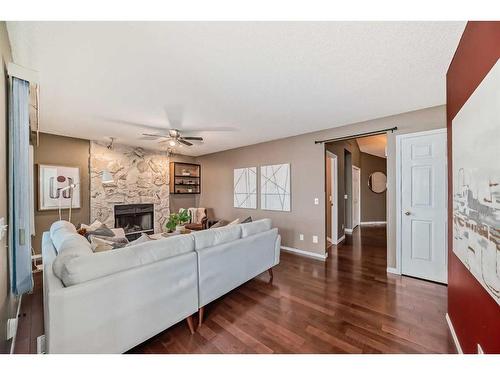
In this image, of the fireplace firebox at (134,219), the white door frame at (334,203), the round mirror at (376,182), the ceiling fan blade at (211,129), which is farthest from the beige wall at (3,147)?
the round mirror at (376,182)

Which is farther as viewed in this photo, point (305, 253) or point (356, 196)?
point (356, 196)

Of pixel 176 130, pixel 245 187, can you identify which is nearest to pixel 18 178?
pixel 176 130

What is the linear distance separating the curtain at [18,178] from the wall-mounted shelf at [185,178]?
158 inches

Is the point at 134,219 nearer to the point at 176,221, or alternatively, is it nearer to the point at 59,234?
the point at 176,221

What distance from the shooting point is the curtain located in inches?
59.3

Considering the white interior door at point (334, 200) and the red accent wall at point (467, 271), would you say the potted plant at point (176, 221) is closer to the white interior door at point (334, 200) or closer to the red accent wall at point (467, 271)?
the white interior door at point (334, 200)

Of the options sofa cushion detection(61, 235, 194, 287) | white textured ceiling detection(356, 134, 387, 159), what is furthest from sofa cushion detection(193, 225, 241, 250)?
white textured ceiling detection(356, 134, 387, 159)

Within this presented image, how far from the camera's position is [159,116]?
2928 mm

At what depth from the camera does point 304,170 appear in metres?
3.95

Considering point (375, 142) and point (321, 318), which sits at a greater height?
point (375, 142)

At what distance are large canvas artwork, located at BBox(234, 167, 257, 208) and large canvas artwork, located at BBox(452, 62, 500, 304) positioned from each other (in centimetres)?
360

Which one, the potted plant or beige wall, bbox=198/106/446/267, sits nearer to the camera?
beige wall, bbox=198/106/446/267

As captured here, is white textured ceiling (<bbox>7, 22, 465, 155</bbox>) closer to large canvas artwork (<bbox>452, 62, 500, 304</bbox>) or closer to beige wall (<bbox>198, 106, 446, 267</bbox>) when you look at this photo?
beige wall (<bbox>198, 106, 446, 267</bbox>)

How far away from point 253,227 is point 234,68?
1.74 m
